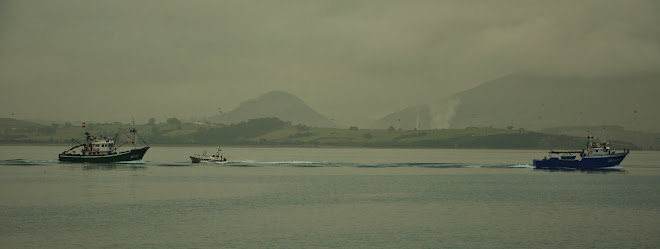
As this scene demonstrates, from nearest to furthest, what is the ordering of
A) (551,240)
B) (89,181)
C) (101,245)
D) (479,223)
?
(101,245), (551,240), (479,223), (89,181)

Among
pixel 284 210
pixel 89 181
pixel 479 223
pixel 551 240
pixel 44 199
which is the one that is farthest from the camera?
pixel 89 181

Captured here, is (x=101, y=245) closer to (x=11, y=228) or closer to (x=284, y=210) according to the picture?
(x=11, y=228)

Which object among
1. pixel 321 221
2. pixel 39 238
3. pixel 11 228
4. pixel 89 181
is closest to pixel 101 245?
pixel 39 238

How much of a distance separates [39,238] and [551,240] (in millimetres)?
49025

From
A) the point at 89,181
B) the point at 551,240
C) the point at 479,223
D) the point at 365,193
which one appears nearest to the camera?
the point at 551,240

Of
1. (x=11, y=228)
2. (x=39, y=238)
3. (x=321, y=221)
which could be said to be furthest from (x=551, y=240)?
(x=11, y=228)

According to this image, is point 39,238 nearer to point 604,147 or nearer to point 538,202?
point 538,202

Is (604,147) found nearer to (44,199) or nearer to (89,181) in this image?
(89,181)

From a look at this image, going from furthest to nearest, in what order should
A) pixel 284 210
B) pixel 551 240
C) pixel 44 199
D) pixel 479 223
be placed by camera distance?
pixel 44 199 < pixel 284 210 < pixel 479 223 < pixel 551 240

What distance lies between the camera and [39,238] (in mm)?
62312

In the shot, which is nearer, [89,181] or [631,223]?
[631,223]

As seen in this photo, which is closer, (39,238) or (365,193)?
(39,238)

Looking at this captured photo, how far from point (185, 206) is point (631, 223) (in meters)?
Result: 57.3

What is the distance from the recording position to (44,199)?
99375 mm
